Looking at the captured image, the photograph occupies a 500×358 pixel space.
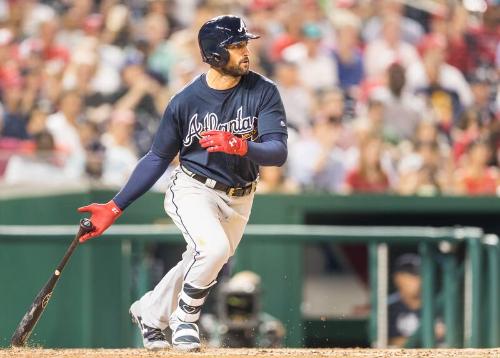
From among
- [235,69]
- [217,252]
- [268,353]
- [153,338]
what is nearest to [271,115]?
[235,69]

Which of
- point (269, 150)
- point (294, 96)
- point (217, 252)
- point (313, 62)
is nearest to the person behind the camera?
point (269, 150)

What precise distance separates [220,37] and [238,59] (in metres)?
0.14

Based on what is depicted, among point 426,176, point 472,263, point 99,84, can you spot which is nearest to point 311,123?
point 426,176

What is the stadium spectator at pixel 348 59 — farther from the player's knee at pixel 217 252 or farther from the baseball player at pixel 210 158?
the player's knee at pixel 217 252

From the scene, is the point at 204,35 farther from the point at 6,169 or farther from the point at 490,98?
the point at 490,98

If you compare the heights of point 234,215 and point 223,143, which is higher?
point 223,143

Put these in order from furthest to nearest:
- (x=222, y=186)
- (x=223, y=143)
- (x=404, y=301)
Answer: (x=404, y=301), (x=222, y=186), (x=223, y=143)

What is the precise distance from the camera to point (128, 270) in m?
9.27

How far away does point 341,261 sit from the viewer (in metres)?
11.1

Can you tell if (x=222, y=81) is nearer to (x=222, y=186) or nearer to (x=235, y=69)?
(x=235, y=69)

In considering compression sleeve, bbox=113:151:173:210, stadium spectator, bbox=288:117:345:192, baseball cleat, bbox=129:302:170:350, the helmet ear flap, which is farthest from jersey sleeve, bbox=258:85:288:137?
stadium spectator, bbox=288:117:345:192

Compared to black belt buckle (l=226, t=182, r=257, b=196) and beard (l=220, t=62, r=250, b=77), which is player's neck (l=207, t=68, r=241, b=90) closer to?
beard (l=220, t=62, r=250, b=77)

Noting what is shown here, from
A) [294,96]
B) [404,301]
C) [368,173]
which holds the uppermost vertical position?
[294,96]

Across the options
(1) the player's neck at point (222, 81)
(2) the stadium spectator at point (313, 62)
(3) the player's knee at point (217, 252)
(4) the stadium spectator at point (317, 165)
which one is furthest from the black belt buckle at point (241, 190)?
(2) the stadium spectator at point (313, 62)
